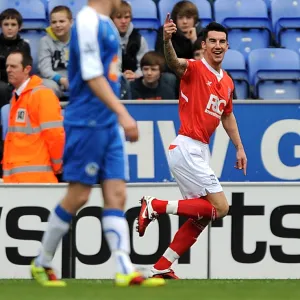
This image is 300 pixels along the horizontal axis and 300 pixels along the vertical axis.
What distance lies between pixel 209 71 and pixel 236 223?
1.48 m

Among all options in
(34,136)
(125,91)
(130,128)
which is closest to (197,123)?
(34,136)

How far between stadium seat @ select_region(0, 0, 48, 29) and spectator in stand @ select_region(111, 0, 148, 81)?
1108 mm

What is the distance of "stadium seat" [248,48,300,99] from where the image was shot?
12.7 m

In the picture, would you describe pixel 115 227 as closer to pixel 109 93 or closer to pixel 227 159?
pixel 109 93

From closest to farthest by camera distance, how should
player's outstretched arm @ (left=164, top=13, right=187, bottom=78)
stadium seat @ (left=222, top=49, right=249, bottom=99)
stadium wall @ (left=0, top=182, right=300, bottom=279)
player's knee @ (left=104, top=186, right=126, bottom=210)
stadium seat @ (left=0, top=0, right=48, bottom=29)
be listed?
player's knee @ (left=104, top=186, right=126, bottom=210) → player's outstretched arm @ (left=164, top=13, right=187, bottom=78) → stadium wall @ (left=0, top=182, right=300, bottom=279) → stadium seat @ (left=222, top=49, right=249, bottom=99) → stadium seat @ (left=0, top=0, right=48, bottom=29)

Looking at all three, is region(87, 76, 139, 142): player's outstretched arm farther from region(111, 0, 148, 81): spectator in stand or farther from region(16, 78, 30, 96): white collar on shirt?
region(111, 0, 148, 81): spectator in stand

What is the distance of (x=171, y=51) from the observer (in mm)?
8414

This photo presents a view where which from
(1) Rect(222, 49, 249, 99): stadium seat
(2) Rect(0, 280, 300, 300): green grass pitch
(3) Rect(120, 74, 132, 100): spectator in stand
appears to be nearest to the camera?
(2) Rect(0, 280, 300, 300): green grass pitch

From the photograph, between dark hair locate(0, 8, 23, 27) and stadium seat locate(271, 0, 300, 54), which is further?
stadium seat locate(271, 0, 300, 54)

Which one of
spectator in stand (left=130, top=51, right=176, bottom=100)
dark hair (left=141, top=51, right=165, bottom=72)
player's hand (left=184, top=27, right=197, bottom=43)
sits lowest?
spectator in stand (left=130, top=51, right=176, bottom=100)

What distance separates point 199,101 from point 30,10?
4915 mm

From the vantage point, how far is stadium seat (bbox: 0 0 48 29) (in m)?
12.9

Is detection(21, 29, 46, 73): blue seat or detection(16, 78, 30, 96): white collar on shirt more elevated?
detection(21, 29, 46, 73): blue seat

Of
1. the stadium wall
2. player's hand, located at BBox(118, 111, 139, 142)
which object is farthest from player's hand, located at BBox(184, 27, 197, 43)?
player's hand, located at BBox(118, 111, 139, 142)
